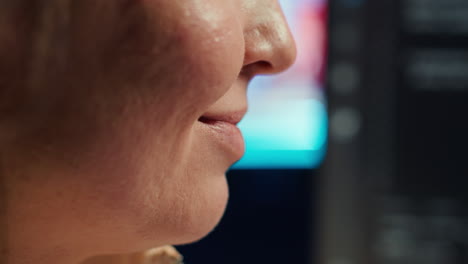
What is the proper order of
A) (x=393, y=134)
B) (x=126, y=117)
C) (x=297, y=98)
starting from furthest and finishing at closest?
(x=297, y=98) < (x=393, y=134) < (x=126, y=117)

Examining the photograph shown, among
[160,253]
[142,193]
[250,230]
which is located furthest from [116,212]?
[250,230]

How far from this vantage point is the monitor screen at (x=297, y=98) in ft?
6.27

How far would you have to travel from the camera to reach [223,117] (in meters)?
0.39

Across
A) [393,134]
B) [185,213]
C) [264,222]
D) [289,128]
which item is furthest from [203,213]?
[264,222]

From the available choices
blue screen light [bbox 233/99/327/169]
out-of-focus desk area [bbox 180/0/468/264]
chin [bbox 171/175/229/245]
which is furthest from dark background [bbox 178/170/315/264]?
chin [bbox 171/175/229/245]

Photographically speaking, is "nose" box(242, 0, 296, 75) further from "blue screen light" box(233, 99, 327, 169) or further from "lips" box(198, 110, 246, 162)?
"blue screen light" box(233, 99, 327, 169)

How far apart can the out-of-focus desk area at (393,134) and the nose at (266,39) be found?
4.52 feet

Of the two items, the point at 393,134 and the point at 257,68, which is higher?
the point at 257,68

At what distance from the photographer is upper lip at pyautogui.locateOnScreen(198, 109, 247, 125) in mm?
385

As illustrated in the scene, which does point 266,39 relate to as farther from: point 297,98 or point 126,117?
point 297,98

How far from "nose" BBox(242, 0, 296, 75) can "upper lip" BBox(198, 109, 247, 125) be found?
3 cm

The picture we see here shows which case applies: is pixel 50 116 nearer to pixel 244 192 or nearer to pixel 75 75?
pixel 75 75

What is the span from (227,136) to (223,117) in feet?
0.04

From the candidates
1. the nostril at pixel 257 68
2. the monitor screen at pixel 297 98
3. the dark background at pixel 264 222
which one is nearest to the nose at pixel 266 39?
the nostril at pixel 257 68
